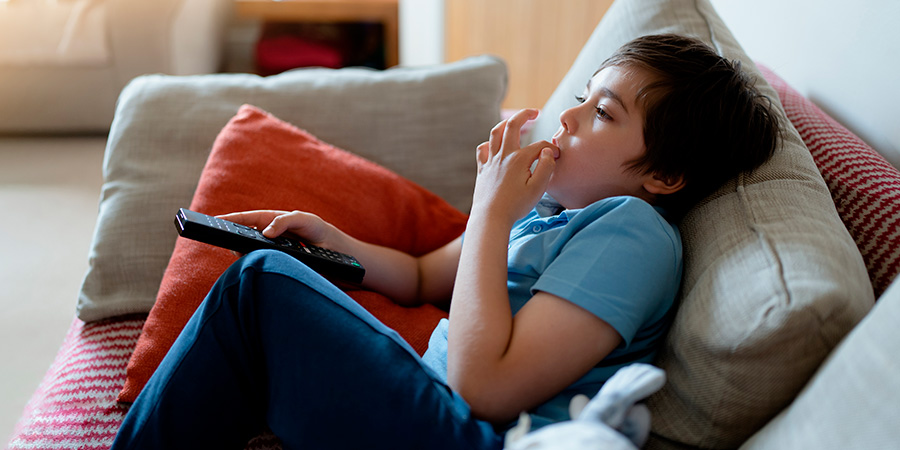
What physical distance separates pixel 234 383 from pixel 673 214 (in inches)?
24.0

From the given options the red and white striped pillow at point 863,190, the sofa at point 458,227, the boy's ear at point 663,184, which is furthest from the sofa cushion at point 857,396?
the boy's ear at point 663,184

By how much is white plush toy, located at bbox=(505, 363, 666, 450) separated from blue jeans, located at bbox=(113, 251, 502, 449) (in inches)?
5.2

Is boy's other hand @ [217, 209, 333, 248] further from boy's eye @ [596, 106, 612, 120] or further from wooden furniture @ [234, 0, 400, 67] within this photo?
wooden furniture @ [234, 0, 400, 67]

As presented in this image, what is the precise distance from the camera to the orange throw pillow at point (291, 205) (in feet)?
3.21

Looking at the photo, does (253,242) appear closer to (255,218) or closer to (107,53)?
(255,218)

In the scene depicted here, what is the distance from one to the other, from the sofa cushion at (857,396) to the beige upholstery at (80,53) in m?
2.61

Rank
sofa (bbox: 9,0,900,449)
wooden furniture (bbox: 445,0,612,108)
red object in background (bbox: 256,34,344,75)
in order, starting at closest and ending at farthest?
sofa (bbox: 9,0,900,449)
wooden furniture (bbox: 445,0,612,108)
red object in background (bbox: 256,34,344,75)

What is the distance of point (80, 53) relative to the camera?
2.64 meters

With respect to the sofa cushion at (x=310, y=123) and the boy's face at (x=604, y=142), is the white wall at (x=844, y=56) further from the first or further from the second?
the sofa cushion at (x=310, y=123)

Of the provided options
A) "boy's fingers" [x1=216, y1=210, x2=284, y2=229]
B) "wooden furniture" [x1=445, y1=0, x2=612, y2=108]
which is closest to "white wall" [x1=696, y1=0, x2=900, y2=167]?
"boy's fingers" [x1=216, y1=210, x2=284, y2=229]

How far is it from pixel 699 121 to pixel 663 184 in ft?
0.30

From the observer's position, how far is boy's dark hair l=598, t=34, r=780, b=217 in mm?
836

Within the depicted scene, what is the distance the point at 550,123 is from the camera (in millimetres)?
1195

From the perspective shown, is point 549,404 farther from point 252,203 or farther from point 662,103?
point 252,203
